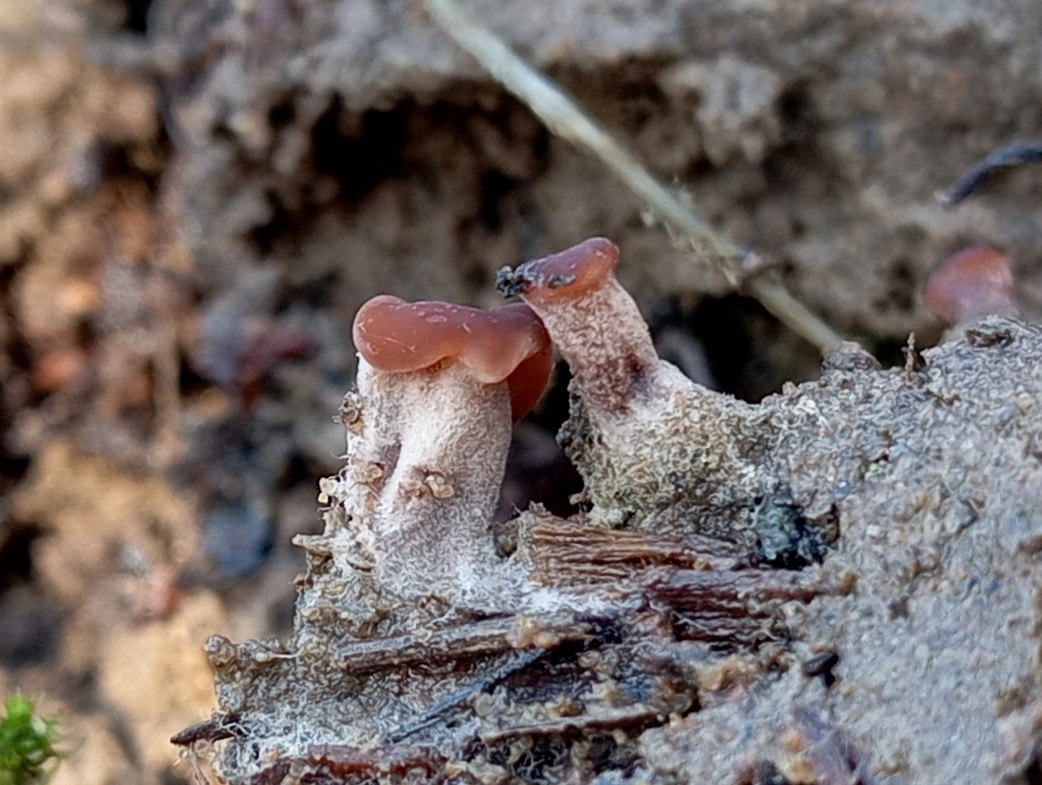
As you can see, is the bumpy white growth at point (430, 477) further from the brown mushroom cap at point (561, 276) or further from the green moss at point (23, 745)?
the green moss at point (23, 745)

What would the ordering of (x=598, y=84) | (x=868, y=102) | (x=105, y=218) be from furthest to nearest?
(x=105, y=218)
(x=598, y=84)
(x=868, y=102)

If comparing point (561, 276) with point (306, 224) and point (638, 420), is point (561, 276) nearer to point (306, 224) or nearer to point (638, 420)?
point (638, 420)

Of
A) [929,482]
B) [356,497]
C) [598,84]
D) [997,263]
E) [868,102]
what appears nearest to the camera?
[929,482]

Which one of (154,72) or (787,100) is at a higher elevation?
(154,72)

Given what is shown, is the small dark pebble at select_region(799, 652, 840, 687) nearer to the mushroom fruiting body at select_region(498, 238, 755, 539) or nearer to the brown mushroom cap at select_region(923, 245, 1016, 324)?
the mushroom fruiting body at select_region(498, 238, 755, 539)

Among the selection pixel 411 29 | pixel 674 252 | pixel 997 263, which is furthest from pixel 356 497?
pixel 411 29

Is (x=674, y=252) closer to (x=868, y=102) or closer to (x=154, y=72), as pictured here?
(x=868, y=102)
